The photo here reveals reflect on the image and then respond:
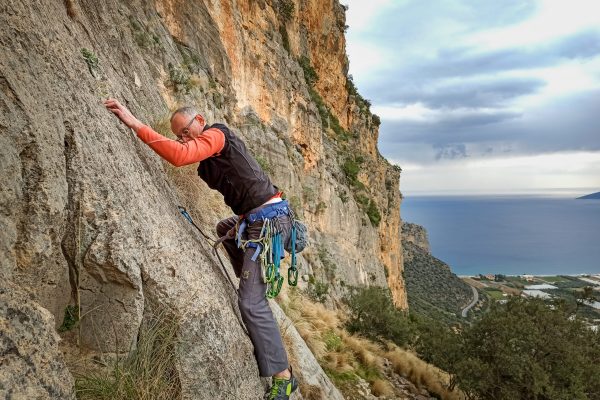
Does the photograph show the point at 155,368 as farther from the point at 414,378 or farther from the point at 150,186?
the point at 414,378

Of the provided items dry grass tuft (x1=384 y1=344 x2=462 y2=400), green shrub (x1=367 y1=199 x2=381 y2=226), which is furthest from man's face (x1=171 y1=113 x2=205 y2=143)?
green shrub (x1=367 y1=199 x2=381 y2=226)

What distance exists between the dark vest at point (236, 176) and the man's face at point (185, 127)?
0.19m

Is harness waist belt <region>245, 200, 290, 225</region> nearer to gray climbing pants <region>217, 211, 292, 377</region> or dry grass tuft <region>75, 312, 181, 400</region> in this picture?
gray climbing pants <region>217, 211, 292, 377</region>

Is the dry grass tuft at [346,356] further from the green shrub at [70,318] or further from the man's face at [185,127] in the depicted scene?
the green shrub at [70,318]

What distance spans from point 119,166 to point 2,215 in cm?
109

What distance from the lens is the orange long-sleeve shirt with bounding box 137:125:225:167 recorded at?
3182mm

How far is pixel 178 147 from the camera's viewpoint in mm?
3180

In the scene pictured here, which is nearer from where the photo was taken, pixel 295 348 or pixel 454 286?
pixel 295 348

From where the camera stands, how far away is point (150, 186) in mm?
3521

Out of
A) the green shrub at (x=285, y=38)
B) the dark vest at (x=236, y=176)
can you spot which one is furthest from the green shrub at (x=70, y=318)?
the green shrub at (x=285, y=38)

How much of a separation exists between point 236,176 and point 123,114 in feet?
3.68

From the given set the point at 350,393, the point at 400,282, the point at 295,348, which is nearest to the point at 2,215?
the point at 295,348

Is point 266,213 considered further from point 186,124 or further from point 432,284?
point 432,284

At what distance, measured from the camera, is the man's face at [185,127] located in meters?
3.56
